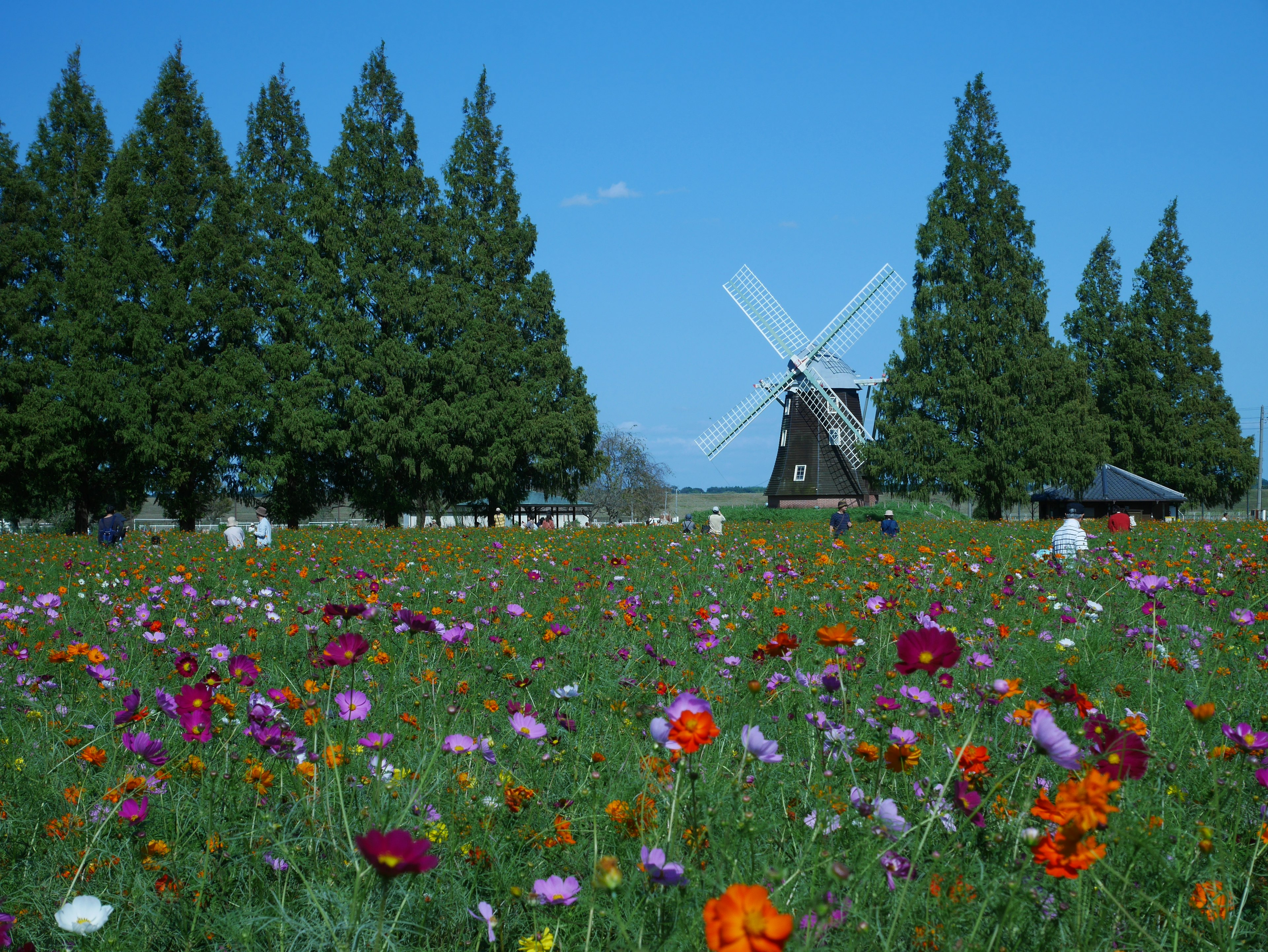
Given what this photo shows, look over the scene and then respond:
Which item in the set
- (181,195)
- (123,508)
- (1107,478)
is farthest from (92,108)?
(1107,478)

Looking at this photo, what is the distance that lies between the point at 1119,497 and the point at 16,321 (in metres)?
37.5

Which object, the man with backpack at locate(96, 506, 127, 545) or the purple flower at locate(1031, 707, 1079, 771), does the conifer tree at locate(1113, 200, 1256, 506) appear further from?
the purple flower at locate(1031, 707, 1079, 771)

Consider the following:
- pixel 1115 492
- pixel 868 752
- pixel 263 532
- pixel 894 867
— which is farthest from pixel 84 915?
pixel 1115 492

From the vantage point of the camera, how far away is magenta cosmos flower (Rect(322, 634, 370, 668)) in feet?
5.77

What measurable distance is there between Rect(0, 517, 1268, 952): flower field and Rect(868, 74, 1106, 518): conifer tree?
25.0 metres

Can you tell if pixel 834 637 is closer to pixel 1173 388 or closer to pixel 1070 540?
pixel 1070 540

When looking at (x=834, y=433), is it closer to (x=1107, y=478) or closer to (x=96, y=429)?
(x=1107, y=478)

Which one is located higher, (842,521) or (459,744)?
(842,521)

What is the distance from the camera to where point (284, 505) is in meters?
29.0

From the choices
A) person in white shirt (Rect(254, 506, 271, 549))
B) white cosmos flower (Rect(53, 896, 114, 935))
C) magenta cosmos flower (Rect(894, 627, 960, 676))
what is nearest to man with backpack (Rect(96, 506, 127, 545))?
person in white shirt (Rect(254, 506, 271, 549))

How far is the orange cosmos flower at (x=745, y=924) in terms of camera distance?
872 mm

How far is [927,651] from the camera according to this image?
150cm

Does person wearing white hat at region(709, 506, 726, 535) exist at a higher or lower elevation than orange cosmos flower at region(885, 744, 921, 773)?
higher

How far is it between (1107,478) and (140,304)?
34.6 meters
